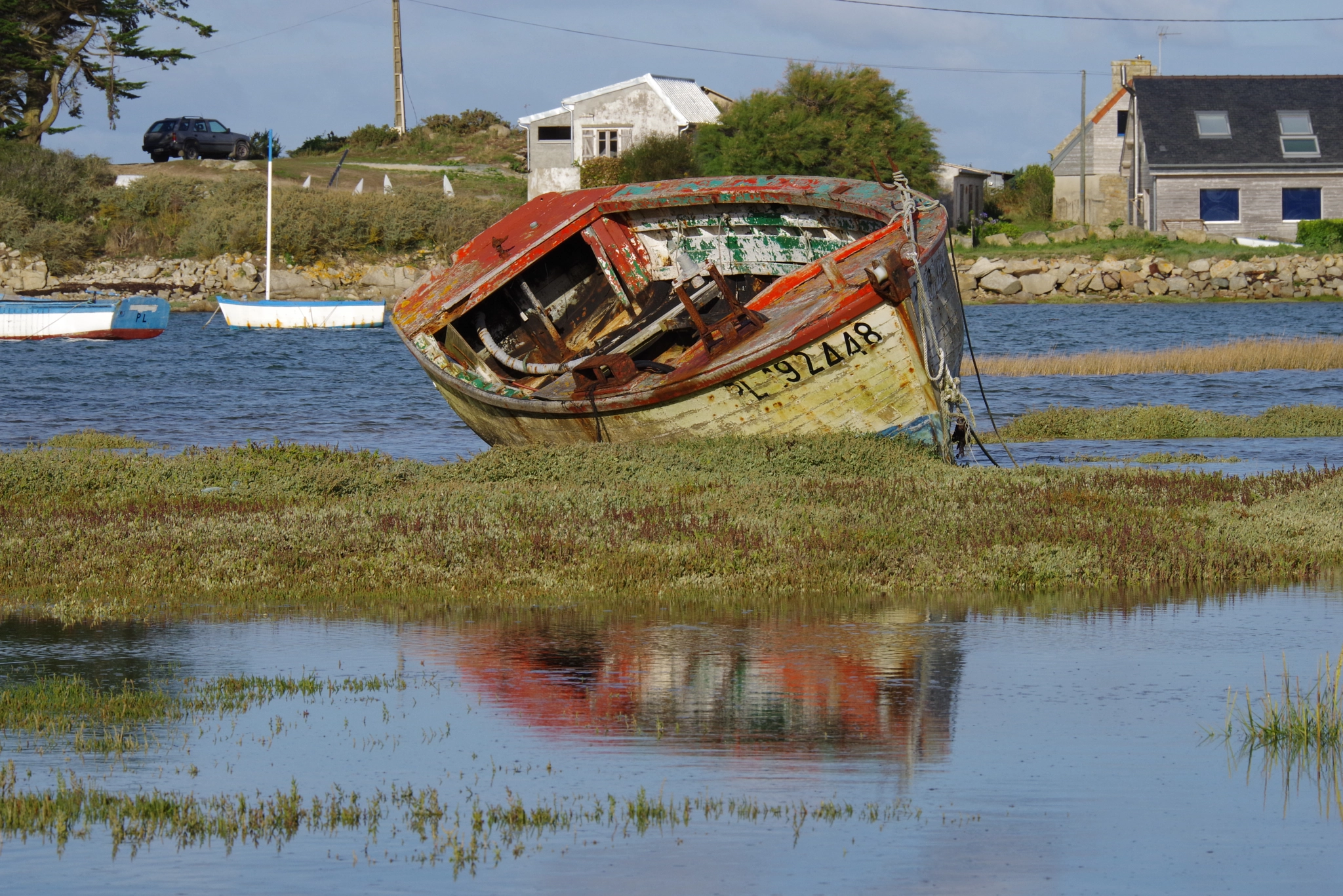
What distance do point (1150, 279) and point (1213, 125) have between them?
8242 mm

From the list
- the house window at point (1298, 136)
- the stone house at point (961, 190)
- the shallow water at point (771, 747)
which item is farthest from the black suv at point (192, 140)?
the shallow water at point (771, 747)

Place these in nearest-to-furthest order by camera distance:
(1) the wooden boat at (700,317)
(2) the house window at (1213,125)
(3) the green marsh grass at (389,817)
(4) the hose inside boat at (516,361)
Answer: (3) the green marsh grass at (389,817)
(1) the wooden boat at (700,317)
(4) the hose inside boat at (516,361)
(2) the house window at (1213,125)

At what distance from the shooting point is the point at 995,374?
3266 centimetres

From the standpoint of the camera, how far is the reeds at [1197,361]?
31281mm

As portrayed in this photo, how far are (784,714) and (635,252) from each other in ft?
43.0

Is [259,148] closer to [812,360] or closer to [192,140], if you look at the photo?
[192,140]

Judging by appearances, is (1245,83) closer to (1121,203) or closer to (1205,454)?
(1121,203)

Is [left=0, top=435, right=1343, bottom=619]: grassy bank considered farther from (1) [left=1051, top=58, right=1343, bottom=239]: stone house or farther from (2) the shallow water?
(1) [left=1051, top=58, right=1343, bottom=239]: stone house

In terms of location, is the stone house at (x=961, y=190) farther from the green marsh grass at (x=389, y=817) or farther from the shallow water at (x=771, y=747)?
the green marsh grass at (x=389, y=817)

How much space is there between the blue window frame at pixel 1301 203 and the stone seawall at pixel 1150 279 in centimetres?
373

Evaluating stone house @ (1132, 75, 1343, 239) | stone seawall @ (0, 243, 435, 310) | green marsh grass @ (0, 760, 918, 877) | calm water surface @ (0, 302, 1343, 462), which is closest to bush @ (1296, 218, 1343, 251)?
stone house @ (1132, 75, 1343, 239)

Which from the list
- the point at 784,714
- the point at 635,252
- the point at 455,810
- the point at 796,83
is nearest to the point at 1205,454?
the point at 635,252

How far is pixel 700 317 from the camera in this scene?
16.1 metres

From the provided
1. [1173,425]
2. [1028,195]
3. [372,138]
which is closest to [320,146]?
[372,138]
